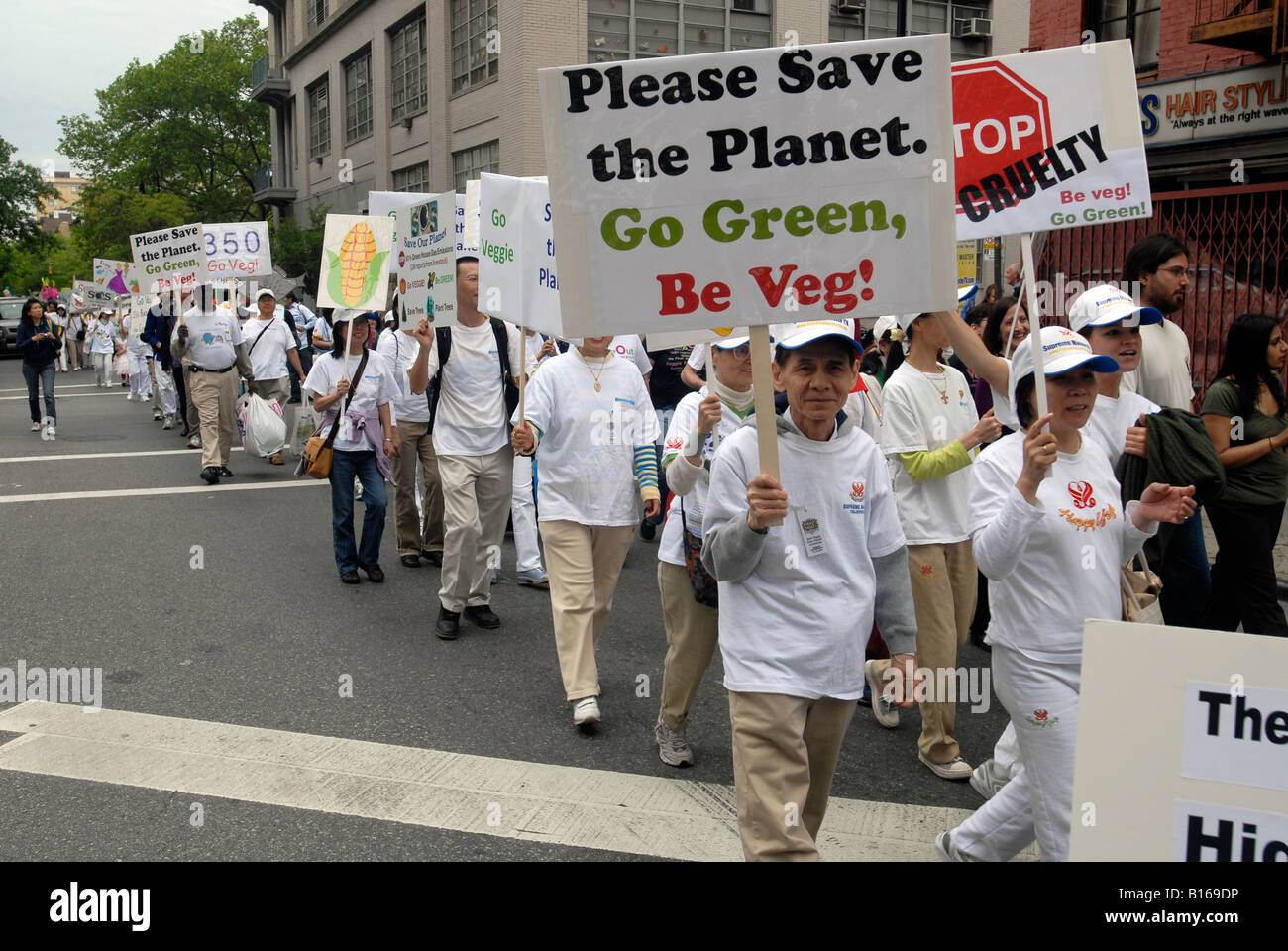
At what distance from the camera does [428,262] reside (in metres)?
6.93

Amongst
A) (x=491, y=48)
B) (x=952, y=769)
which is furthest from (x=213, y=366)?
(x=491, y=48)

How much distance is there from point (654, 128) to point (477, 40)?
26.1 meters

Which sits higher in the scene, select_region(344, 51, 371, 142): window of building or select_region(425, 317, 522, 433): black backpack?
select_region(344, 51, 371, 142): window of building

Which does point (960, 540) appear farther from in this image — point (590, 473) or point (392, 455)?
point (392, 455)

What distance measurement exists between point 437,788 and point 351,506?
4.17 metres

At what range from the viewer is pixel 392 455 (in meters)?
8.25

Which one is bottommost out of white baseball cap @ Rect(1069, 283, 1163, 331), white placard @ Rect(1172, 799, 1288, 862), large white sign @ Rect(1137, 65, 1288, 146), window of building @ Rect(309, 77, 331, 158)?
white placard @ Rect(1172, 799, 1288, 862)

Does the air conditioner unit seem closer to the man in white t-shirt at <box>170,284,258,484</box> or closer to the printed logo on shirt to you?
the man in white t-shirt at <box>170,284,258,484</box>

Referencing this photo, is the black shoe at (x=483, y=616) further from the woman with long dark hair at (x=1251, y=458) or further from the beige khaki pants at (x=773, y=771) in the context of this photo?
the woman with long dark hair at (x=1251, y=458)

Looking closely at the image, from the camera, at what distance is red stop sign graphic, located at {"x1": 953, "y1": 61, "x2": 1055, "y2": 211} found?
4148mm

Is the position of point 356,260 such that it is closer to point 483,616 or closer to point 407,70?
point 483,616

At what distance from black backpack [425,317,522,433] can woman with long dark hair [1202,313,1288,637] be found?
147 inches

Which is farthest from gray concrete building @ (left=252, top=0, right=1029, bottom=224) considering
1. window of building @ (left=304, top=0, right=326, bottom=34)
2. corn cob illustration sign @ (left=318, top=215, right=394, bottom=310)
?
corn cob illustration sign @ (left=318, top=215, right=394, bottom=310)
